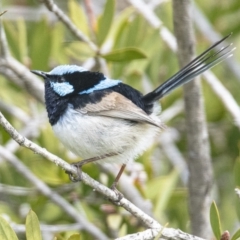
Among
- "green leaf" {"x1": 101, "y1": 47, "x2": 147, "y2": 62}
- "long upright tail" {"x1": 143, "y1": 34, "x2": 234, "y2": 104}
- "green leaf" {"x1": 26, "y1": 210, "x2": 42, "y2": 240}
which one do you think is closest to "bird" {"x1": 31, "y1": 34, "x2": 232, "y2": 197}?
"long upright tail" {"x1": 143, "y1": 34, "x2": 234, "y2": 104}

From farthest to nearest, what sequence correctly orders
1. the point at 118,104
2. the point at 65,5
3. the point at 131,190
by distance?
the point at 65,5
the point at 131,190
the point at 118,104

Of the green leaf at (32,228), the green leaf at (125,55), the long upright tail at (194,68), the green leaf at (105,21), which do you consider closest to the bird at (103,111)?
the long upright tail at (194,68)

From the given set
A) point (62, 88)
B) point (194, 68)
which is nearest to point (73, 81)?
point (62, 88)

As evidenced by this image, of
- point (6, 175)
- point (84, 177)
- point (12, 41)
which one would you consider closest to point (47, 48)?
point (12, 41)

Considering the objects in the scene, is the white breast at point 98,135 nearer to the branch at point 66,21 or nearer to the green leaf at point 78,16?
the branch at point 66,21

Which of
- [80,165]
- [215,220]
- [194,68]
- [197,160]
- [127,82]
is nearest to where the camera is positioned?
[215,220]

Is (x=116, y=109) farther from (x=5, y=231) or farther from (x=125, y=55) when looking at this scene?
(x=5, y=231)

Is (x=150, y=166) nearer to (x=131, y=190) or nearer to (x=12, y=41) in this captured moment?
(x=131, y=190)

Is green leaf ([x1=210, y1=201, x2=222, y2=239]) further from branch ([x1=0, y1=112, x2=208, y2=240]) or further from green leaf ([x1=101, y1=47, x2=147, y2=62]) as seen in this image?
green leaf ([x1=101, y1=47, x2=147, y2=62])
